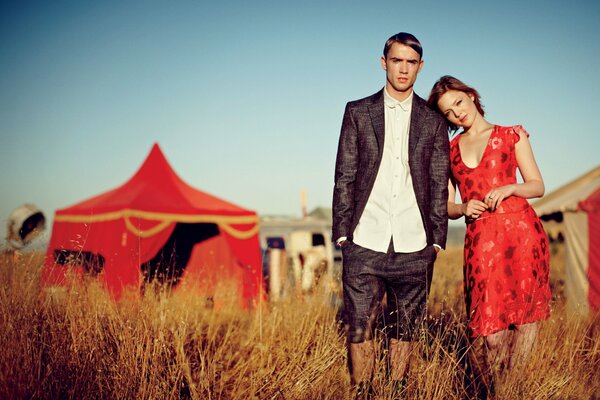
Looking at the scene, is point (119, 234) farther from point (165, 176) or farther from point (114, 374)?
point (114, 374)

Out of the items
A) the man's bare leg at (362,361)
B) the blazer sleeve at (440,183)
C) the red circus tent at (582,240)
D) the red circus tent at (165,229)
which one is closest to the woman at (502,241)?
the blazer sleeve at (440,183)

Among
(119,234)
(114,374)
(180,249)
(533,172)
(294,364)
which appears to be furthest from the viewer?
(180,249)

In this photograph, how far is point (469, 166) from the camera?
223 cm

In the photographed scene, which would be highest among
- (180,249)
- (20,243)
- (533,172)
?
(533,172)

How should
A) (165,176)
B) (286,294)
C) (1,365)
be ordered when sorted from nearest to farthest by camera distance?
1. (1,365)
2. (286,294)
3. (165,176)

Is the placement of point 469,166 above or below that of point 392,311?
above

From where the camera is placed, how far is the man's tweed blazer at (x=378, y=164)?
2.10 meters

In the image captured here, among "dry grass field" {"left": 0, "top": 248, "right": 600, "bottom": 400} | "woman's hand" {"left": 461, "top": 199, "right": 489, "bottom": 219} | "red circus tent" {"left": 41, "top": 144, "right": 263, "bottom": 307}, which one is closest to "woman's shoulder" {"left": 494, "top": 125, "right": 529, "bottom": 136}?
"woman's hand" {"left": 461, "top": 199, "right": 489, "bottom": 219}

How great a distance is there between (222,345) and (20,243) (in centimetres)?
137

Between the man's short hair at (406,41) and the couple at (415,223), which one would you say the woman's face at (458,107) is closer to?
the couple at (415,223)

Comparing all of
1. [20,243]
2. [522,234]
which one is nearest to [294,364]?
[522,234]

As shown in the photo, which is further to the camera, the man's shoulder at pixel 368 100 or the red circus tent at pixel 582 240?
the red circus tent at pixel 582 240

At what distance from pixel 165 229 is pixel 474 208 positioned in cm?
574

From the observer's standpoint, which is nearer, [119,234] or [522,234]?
Answer: [522,234]
